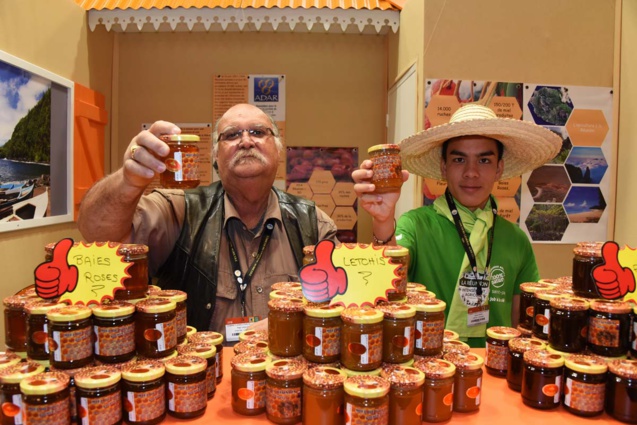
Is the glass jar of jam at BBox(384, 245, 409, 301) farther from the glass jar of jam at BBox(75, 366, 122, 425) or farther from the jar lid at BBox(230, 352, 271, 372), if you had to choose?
the glass jar of jam at BBox(75, 366, 122, 425)

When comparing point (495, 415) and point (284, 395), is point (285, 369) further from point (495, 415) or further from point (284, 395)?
point (495, 415)

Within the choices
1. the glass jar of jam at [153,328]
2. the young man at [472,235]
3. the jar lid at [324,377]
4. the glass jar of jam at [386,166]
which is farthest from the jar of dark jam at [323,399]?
the young man at [472,235]

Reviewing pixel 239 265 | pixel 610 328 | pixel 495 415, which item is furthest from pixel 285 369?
pixel 239 265

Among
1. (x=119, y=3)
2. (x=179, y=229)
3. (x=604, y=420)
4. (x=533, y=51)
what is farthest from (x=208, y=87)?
(x=604, y=420)

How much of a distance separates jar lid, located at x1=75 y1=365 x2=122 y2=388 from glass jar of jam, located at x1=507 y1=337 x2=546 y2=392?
3.39ft

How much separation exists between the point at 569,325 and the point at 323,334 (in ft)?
2.18

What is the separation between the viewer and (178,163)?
160 centimetres

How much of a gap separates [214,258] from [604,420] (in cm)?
157

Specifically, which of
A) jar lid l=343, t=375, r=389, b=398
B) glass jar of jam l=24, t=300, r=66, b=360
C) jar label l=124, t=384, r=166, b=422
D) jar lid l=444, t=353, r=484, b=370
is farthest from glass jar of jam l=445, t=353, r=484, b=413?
glass jar of jam l=24, t=300, r=66, b=360

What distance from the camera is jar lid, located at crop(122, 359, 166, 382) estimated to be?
1089 millimetres

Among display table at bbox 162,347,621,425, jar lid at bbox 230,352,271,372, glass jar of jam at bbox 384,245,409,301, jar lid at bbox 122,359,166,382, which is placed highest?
glass jar of jam at bbox 384,245,409,301

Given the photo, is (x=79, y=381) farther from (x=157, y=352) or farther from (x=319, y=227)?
(x=319, y=227)

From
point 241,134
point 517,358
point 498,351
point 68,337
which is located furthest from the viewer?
point 241,134

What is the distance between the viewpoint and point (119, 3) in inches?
136
